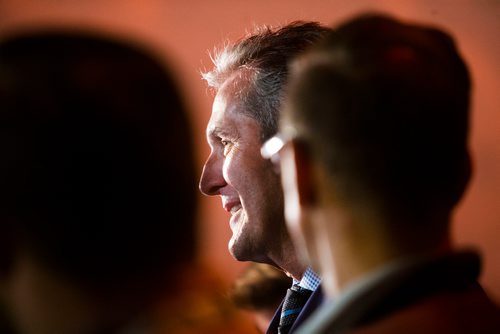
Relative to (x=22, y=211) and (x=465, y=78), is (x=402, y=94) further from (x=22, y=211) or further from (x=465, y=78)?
(x=22, y=211)

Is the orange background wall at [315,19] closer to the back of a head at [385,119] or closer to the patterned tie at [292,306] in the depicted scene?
the patterned tie at [292,306]

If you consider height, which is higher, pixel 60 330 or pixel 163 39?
pixel 163 39

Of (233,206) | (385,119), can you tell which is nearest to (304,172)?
(385,119)

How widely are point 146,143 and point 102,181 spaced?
0.06m

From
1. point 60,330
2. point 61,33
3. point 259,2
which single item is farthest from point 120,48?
point 259,2

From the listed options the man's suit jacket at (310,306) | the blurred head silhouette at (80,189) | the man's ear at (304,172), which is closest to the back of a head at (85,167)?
the blurred head silhouette at (80,189)

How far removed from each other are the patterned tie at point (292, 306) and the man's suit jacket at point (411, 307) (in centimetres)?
83

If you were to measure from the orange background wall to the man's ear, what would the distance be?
207 centimetres

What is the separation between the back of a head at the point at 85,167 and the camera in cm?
82

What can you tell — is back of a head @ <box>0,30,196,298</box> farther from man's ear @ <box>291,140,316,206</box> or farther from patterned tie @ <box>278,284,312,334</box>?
patterned tie @ <box>278,284,312,334</box>

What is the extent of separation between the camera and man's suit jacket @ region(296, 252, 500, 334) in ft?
2.66

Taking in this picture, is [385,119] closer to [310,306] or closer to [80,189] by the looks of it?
[80,189]

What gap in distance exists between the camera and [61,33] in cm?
87

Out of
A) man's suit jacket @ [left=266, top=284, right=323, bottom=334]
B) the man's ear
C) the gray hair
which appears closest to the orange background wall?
the gray hair
